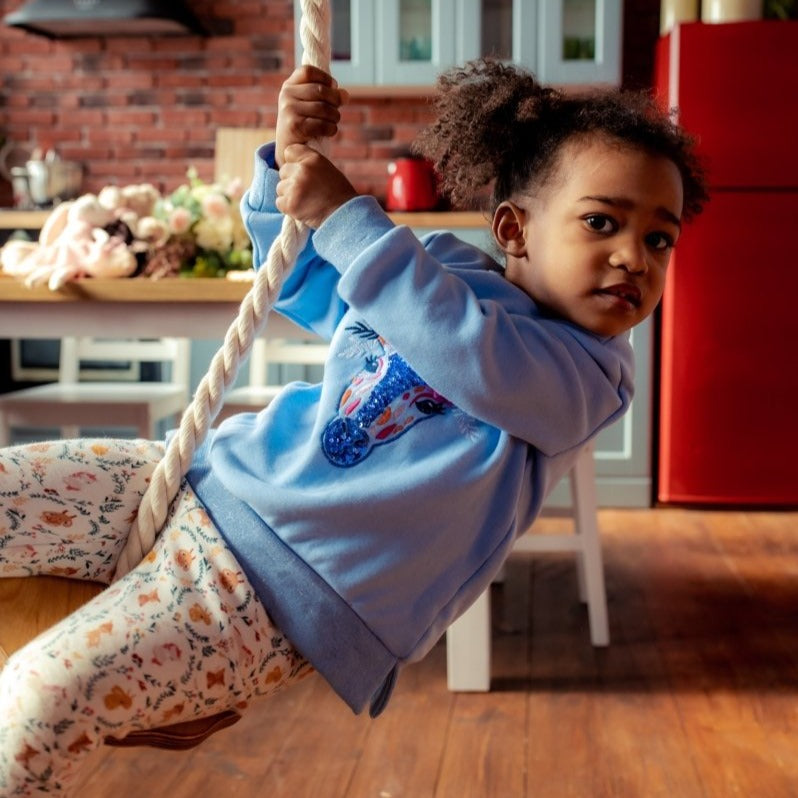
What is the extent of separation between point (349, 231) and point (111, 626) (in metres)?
0.41

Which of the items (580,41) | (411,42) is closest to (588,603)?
(580,41)

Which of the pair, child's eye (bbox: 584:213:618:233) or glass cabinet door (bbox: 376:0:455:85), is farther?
glass cabinet door (bbox: 376:0:455:85)

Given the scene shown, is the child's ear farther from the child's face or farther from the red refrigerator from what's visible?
the red refrigerator

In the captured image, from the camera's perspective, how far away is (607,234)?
1102 millimetres

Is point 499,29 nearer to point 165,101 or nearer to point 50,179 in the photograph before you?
point 165,101

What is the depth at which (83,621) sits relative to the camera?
990 millimetres

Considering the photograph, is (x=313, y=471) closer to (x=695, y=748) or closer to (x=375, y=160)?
(x=695, y=748)

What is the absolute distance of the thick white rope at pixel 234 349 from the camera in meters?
1.04

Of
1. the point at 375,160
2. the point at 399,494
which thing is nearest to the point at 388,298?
the point at 399,494

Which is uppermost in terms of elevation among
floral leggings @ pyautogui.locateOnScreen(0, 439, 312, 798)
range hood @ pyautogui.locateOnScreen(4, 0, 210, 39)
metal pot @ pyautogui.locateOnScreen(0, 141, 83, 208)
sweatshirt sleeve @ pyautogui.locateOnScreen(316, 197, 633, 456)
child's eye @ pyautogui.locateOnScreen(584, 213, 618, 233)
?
range hood @ pyautogui.locateOnScreen(4, 0, 210, 39)

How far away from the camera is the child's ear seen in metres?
1.21

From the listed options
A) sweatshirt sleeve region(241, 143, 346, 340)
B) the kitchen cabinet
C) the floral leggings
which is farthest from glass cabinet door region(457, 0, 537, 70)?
the floral leggings

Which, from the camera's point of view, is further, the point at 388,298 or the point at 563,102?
the point at 563,102

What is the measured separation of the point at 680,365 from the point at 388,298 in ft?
9.94
